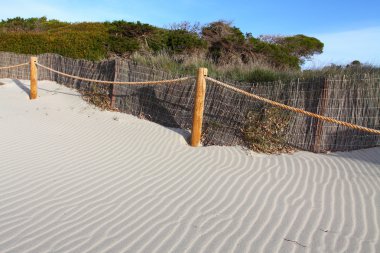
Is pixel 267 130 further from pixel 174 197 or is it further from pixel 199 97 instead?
pixel 174 197

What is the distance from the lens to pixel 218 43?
16.4 m

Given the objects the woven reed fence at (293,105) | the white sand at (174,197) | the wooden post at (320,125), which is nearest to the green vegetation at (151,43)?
the woven reed fence at (293,105)

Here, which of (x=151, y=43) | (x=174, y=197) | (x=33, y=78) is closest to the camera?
(x=174, y=197)

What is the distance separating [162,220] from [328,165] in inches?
129

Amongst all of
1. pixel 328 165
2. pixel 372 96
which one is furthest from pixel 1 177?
pixel 372 96

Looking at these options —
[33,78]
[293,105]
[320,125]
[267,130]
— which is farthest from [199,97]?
[33,78]

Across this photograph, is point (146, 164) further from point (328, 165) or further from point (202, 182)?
point (328, 165)

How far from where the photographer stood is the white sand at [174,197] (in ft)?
11.6

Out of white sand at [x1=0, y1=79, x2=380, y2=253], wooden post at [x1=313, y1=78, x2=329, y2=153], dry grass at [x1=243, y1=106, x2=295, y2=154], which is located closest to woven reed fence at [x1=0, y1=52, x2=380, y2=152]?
wooden post at [x1=313, y1=78, x2=329, y2=153]

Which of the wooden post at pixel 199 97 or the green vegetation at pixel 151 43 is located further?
the green vegetation at pixel 151 43

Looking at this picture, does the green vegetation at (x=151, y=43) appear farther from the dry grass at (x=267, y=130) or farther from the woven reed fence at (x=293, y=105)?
the dry grass at (x=267, y=130)

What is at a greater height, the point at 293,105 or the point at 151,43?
the point at 151,43

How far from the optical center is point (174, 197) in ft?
15.3

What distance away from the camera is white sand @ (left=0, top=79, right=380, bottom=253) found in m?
3.55
